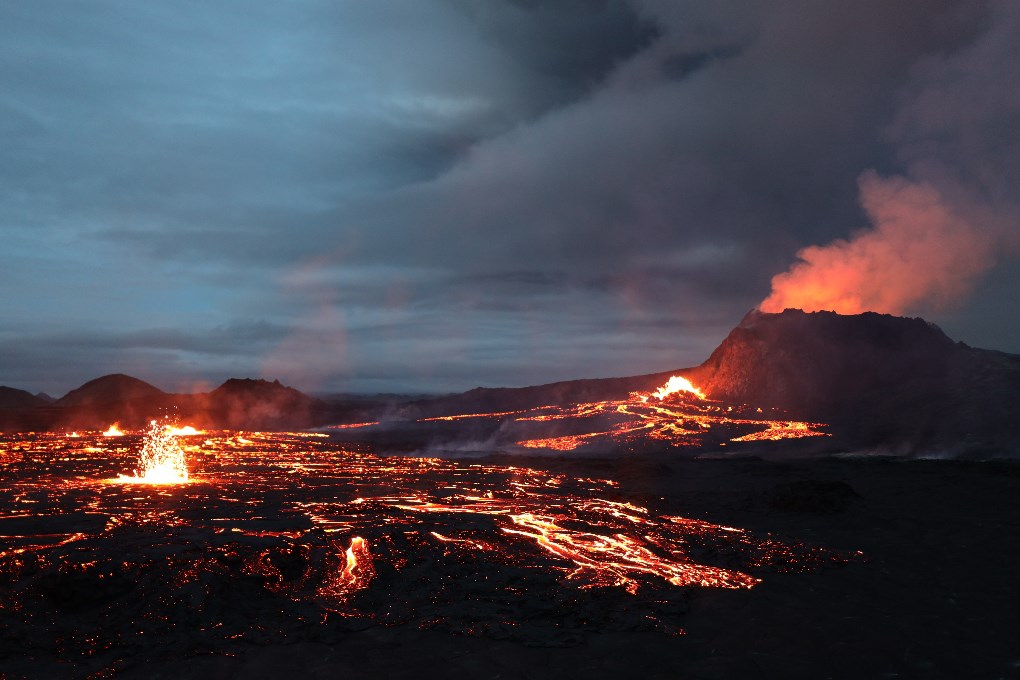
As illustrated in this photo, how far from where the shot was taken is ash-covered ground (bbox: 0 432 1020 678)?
870 centimetres

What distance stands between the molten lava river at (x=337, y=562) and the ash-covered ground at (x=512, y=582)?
6 centimetres

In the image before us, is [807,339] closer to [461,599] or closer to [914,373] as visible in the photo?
[914,373]

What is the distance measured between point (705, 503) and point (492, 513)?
6.97m

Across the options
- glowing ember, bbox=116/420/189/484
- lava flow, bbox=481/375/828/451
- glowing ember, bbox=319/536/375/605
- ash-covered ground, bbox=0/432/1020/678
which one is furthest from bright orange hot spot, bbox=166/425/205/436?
glowing ember, bbox=319/536/375/605

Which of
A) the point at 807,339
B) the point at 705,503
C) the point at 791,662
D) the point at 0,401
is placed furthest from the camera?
the point at 0,401

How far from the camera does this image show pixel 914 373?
154ft

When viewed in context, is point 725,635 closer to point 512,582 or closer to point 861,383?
point 512,582

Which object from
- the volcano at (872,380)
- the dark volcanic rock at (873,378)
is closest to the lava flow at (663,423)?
the volcano at (872,380)

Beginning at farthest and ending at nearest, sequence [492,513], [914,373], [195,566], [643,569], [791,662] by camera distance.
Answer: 1. [914,373]
2. [492,513]
3. [643,569]
4. [195,566]
5. [791,662]

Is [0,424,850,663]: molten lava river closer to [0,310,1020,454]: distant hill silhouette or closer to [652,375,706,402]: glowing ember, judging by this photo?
[0,310,1020,454]: distant hill silhouette

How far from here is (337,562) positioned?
1293cm

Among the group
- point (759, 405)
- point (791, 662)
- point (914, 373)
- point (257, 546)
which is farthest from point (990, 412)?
point (257, 546)

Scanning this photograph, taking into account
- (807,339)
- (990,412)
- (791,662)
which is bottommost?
(791,662)

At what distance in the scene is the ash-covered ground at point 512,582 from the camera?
870 cm
